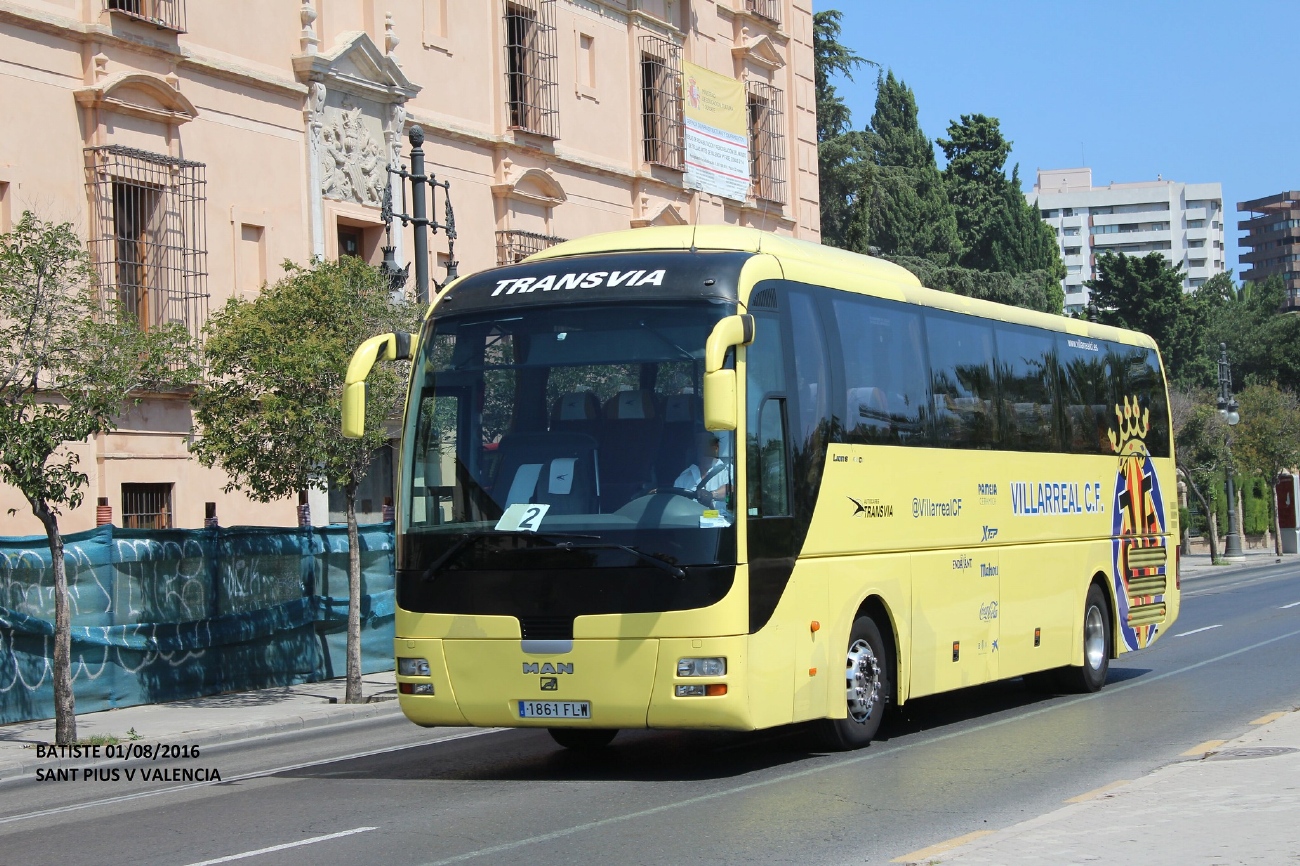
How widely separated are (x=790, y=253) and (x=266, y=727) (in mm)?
8335

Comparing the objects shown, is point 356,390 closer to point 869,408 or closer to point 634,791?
point 634,791

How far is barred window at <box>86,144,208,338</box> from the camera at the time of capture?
72.5 feet

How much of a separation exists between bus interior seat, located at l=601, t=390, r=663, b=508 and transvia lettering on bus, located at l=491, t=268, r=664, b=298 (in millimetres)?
891

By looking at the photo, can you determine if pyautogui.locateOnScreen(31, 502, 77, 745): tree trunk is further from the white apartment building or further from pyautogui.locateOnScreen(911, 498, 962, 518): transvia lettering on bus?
the white apartment building

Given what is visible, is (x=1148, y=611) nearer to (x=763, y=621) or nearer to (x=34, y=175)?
(x=763, y=621)

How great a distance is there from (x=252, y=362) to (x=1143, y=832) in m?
13.0

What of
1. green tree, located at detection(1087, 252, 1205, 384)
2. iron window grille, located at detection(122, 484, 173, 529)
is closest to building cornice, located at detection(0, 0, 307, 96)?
iron window grille, located at detection(122, 484, 173, 529)

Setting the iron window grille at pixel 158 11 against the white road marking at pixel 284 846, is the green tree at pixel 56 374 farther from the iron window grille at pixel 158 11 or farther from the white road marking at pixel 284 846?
the iron window grille at pixel 158 11

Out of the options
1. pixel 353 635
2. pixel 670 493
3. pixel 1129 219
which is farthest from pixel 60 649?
pixel 1129 219

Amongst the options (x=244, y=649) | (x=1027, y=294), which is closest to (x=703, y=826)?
(x=244, y=649)

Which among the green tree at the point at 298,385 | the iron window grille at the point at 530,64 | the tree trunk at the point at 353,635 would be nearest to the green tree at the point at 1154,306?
the iron window grille at the point at 530,64

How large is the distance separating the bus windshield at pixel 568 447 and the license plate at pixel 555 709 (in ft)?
3.10

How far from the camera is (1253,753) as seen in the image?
10992 mm

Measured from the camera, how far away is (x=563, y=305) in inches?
456
